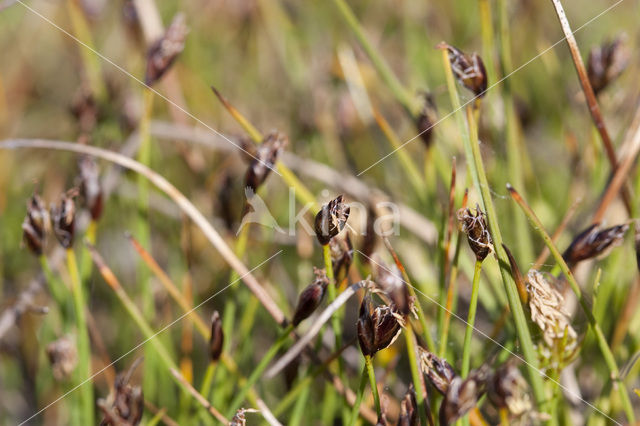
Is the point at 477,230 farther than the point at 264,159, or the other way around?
the point at 264,159

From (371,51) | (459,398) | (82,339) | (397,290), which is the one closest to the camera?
(459,398)

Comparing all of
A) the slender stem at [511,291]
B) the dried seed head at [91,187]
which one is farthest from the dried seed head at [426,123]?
the dried seed head at [91,187]

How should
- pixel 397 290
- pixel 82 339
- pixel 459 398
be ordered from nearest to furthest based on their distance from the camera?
pixel 459 398
pixel 397 290
pixel 82 339

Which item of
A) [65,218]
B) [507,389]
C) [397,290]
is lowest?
[507,389]

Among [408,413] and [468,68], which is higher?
[468,68]

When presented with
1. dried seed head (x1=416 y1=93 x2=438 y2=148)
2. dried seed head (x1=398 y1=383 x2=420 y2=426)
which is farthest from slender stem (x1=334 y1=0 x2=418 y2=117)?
dried seed head (x1=398 y1=383 x2=420 y2=426)

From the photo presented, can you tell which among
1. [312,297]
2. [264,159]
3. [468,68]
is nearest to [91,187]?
[264,159]

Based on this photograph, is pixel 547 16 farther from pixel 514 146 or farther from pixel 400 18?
pixel 514 146

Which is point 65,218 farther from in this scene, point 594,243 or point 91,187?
point 594,243
